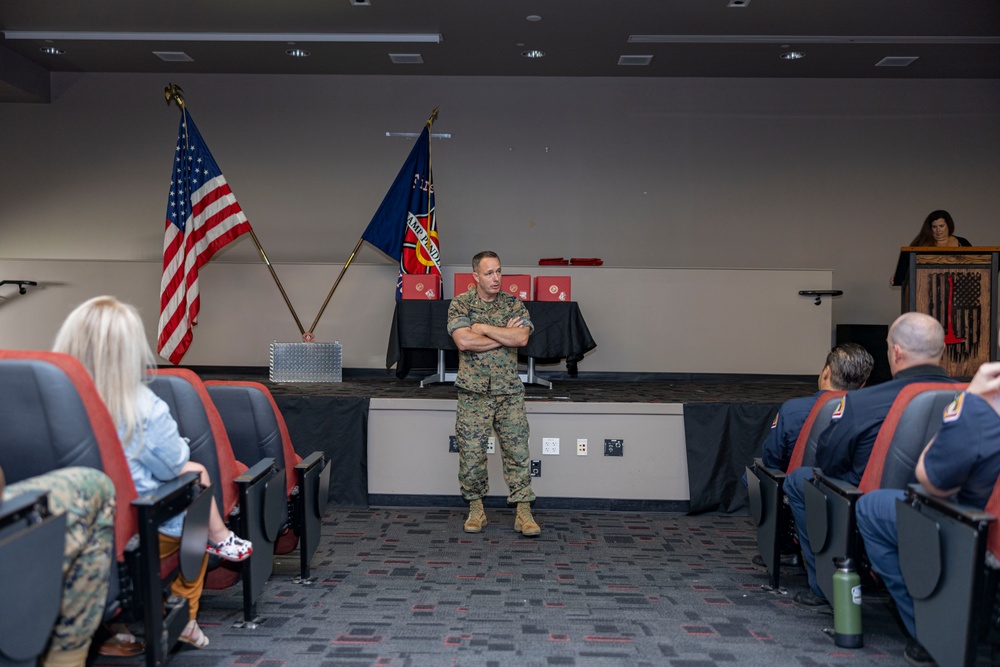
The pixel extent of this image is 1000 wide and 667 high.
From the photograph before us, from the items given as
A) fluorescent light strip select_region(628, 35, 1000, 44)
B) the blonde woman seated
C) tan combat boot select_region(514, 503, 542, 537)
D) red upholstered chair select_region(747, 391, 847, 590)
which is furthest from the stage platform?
fluorescent light strip select_region(628, 35, 1000, 44)

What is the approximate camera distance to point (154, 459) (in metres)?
2.32

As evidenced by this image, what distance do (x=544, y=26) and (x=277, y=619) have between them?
534 cm

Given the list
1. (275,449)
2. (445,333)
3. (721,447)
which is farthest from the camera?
(445,333)

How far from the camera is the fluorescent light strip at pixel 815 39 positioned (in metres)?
6.94

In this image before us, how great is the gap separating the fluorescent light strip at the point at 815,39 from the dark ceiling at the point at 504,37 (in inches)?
0.5

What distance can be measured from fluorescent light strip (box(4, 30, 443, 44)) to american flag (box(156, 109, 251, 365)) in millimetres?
1098

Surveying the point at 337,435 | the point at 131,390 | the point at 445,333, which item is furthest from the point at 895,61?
the point at 131,390

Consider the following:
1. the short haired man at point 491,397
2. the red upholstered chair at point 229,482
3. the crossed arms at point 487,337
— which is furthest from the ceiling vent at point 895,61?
the red upholstered chair at point 229,482

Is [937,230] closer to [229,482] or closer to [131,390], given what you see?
[229,482]

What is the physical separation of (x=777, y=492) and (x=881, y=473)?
2.08ft

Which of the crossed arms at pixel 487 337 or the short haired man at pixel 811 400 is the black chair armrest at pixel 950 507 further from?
the crossed arms at pixel 487 337

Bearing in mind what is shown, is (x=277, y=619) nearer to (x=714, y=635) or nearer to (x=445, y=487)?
(x=714, y=635)

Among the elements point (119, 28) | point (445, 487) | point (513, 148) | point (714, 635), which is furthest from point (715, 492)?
point (119, 28)

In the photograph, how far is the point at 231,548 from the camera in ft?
8.71
